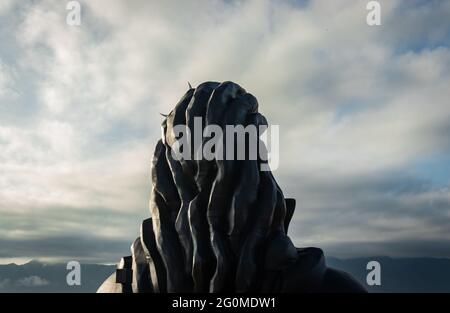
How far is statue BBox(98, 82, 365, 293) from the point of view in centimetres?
1512

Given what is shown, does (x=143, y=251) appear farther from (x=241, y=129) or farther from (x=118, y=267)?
(x=241, y=129)

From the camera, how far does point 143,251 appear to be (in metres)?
16.8

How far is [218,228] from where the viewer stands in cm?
1551

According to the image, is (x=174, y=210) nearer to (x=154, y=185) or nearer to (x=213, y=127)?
(x=154, y=185)

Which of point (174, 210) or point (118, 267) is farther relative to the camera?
point (118, 267)

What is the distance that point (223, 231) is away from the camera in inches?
612

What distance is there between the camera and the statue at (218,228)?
49.6ft

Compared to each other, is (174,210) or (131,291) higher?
(174,210)
